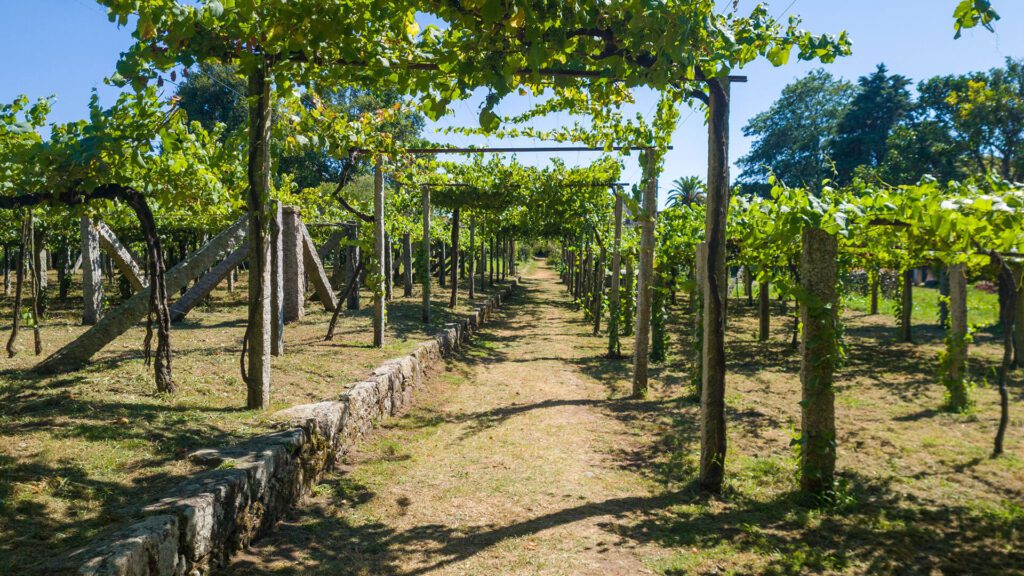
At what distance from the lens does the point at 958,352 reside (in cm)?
799

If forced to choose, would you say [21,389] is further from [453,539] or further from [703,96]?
[703,96]

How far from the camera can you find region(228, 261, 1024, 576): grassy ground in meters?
3.82

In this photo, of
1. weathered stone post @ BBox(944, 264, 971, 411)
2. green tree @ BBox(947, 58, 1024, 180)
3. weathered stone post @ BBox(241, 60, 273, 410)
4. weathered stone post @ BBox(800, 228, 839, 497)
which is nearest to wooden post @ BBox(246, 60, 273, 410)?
weathered stone post @ BBox(241, 60, 273, 410)

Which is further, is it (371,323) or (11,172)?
(371,323)

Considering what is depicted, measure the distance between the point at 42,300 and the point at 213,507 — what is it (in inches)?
457

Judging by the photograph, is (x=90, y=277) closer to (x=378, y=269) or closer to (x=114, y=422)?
(x=378, y=269)

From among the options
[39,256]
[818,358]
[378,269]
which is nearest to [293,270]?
[378,269]

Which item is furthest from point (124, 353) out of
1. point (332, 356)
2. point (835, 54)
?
point (835, 54)

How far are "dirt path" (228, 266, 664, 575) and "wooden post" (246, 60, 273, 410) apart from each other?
121 centimetres

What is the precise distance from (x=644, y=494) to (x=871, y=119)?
3878 centimetres

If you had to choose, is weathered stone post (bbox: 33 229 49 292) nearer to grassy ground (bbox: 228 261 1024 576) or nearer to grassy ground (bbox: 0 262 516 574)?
grassy ground (bbox: 0 262 516 574)

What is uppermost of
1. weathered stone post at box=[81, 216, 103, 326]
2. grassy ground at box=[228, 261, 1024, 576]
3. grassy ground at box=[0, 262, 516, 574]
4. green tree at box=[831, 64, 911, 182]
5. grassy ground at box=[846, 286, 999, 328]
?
green tree at box=[831, 64, 911, 182]

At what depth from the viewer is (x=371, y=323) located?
11.6 meters

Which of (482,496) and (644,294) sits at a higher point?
(644,294)
